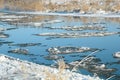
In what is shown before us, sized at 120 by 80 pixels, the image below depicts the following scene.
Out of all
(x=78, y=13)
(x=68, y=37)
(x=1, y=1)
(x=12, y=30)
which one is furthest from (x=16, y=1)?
(x=68, y=37)

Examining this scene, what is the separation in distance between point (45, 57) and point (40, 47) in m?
2.98

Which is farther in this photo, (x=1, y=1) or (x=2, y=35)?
(x=1, y=1)

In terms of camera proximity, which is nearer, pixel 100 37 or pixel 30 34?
pixel 100 37

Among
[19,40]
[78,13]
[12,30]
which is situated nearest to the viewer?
[19,40]

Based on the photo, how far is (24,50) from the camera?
64.1 feet

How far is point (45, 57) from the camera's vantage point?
1745 cm

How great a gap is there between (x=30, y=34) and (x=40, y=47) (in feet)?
18.7

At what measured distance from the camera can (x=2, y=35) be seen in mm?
26078

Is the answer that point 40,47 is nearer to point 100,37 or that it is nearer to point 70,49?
point 70,49

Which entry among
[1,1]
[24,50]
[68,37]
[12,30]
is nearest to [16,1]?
[1,1]

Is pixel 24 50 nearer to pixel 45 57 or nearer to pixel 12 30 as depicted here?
pixel 45 57

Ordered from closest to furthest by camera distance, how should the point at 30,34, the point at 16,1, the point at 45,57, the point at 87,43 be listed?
the point at 45,57, the point at 87,43, the point at 30,34, the point at 16,1

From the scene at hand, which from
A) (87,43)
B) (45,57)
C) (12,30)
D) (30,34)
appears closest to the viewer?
(45,57)

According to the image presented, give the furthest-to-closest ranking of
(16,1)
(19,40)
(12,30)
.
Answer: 1. (16,1)
2. (12,30)
3. (19,40)
